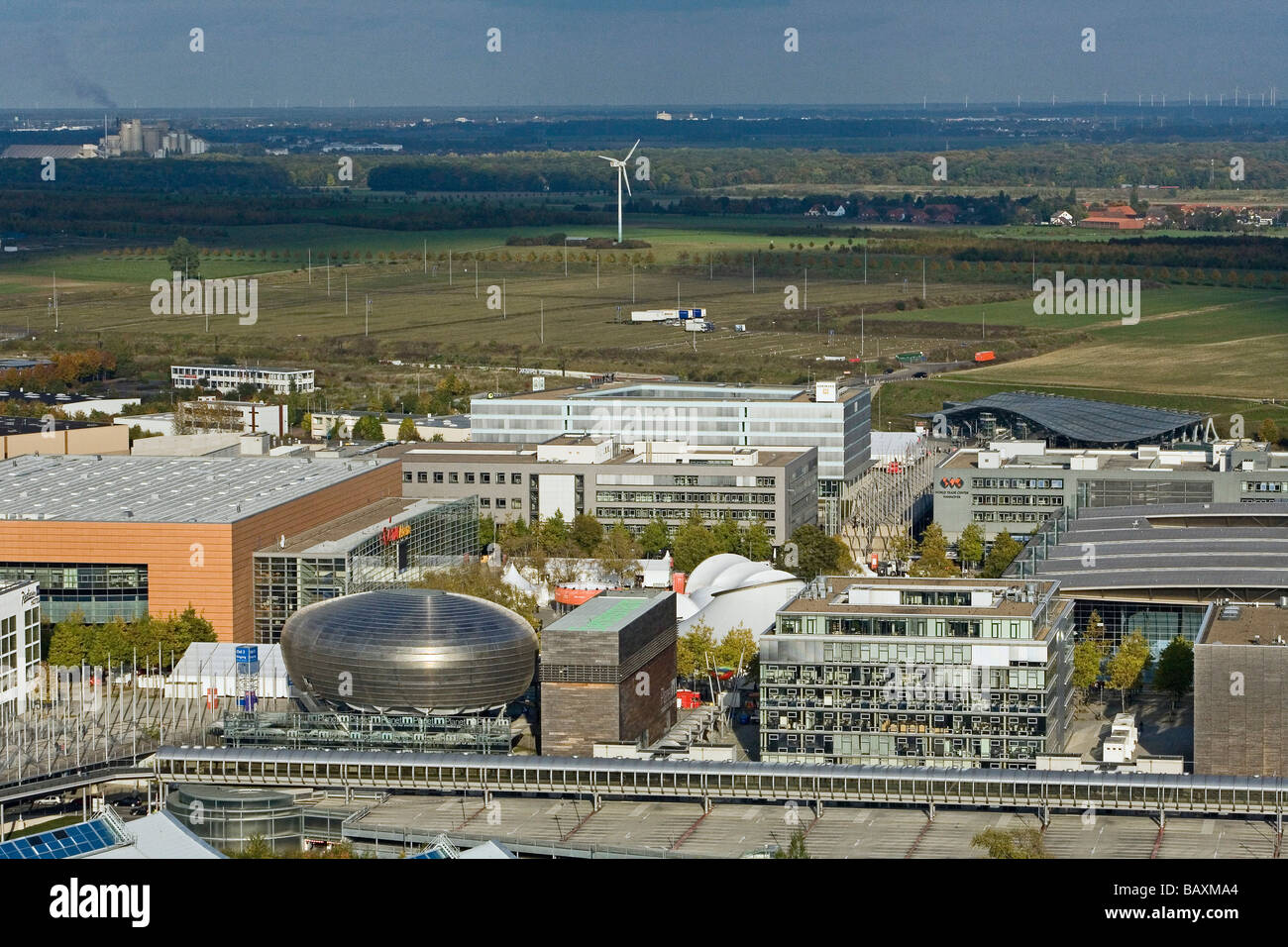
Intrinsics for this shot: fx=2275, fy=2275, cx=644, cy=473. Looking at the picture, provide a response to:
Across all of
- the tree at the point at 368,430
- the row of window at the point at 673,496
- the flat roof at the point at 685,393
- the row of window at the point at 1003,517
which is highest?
the flat roof at the point at 685,393

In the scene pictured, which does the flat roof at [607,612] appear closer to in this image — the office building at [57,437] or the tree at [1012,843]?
the tree at [1012,843]

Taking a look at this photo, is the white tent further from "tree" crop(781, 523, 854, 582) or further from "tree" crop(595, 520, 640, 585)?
"tree" crop(781, 523, 854, 582)

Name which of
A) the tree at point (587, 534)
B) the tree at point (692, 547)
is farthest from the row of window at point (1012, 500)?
the tree at point (587, 534)

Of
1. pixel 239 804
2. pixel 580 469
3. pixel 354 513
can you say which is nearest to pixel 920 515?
pixel 580 469

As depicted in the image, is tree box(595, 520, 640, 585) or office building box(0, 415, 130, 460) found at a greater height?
office building box(0, 415, 130, 460)

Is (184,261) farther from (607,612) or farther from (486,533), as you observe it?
(607,612)

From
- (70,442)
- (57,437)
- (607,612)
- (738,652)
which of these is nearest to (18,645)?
(607,612)

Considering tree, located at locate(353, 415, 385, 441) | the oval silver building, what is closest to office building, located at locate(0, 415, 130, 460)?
tree, located at locate(353, 415, 385, 441)
